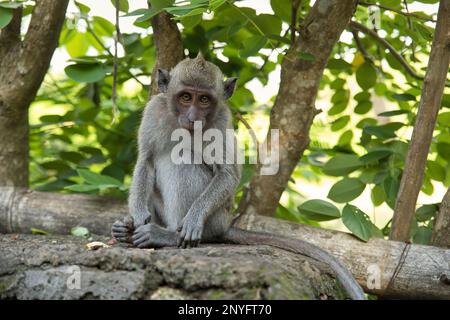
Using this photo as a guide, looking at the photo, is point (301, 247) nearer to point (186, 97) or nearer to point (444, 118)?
point (186, 97)

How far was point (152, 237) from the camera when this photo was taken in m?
5.93

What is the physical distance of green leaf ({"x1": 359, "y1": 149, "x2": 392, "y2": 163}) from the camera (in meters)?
6.73

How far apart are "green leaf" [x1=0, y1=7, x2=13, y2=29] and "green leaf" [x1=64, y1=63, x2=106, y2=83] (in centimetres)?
78

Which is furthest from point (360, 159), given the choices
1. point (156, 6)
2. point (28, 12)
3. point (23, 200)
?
point (28, 12)

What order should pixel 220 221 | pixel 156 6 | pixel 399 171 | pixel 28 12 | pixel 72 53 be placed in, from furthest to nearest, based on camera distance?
pixel 72 53, pixel 28 12, pixel 399 171, pixel 220 221, pixel 156 6

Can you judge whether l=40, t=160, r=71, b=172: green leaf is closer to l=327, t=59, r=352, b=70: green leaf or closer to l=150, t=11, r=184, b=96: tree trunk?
l=150, t=11, r=184, b=96: tree trunk

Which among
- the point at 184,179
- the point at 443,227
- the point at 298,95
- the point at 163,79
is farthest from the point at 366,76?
the point at 184,179

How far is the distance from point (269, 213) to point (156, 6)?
2708 millimetres

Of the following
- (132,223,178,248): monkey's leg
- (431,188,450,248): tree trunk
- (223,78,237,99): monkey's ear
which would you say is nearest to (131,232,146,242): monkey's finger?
(132,223,178,248): monkey's leg

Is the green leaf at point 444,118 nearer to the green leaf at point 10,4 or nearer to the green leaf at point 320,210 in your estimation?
the green leaf at point 320,210

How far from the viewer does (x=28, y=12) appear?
313 inches

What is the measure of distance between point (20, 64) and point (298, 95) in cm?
333

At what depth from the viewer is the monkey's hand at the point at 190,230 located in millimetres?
5945

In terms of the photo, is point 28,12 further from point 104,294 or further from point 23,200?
point 104,294
